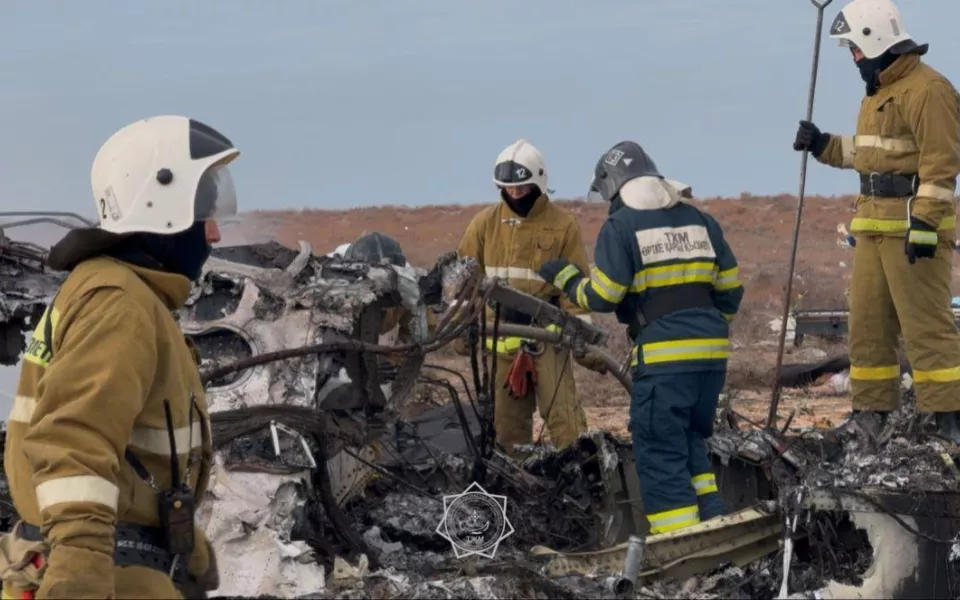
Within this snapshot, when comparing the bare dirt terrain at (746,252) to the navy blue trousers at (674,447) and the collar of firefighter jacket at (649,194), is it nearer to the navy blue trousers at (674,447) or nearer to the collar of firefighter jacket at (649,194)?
the collar of firefighter jacket at (649,194)

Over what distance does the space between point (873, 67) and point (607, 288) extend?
2.23m

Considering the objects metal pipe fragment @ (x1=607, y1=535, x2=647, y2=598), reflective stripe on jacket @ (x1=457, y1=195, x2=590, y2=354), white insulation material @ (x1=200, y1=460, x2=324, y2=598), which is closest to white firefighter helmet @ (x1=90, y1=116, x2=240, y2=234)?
white insulation material @ (x1=200, y1=460, x2=324, y2=598)

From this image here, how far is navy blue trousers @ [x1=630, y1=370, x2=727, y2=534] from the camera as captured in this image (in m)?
6.04

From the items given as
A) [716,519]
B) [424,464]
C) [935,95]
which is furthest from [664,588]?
[935,95]

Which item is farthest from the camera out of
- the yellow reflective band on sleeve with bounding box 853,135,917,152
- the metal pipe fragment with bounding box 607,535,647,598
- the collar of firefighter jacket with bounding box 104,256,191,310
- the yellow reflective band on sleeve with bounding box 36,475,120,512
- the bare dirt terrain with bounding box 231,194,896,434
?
the bare dirt terrain with bounding box 231,194,896,434

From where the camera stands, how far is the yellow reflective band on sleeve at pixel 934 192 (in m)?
6.80

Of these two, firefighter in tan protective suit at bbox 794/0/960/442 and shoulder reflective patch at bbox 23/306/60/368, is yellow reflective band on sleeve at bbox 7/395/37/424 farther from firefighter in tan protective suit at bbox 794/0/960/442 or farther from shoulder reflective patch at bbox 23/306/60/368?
firefighter in tan protective suit at bbox 794/0/960/442

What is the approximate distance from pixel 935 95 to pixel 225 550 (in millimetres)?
4383

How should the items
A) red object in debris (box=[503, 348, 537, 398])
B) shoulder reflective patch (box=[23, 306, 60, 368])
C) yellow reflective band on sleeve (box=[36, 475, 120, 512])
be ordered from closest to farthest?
yellow reflective band on sleeve (box=[36, 475, 120, 512]), shoulder reflective patch (box=[23, 306, 60, 368]), red object in debris (box=[503, 348, 537, 398])

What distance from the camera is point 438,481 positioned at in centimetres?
702

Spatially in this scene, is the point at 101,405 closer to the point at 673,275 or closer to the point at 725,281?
the point at 673,275

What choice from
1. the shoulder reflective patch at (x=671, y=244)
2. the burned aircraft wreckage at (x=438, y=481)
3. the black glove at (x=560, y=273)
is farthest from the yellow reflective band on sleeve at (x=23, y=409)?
the black glove at (x=560, y=273)

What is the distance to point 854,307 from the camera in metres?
7.32

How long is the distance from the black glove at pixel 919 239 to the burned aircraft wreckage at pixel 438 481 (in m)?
0.90
